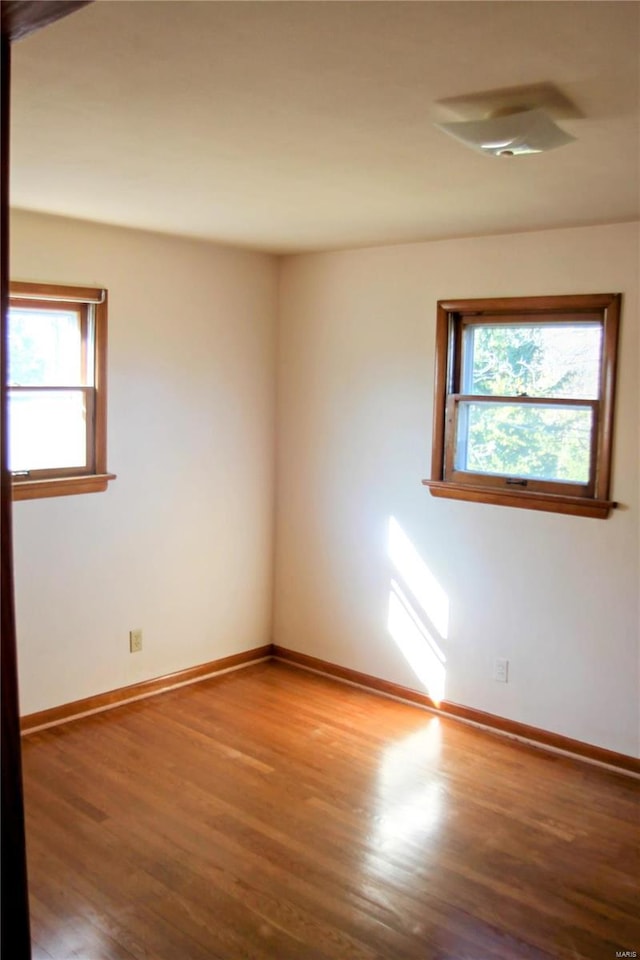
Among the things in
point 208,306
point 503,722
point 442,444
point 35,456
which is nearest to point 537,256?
point 442,444

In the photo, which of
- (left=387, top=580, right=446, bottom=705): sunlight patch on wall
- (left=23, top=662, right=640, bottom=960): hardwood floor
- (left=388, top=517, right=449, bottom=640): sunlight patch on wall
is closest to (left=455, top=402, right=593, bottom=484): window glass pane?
(left=388, top=517, right=449, bottom=640): sunlight patch on wall

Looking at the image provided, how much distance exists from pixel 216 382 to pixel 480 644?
1962 mm

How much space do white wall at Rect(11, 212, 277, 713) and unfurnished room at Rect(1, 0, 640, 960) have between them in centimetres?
2

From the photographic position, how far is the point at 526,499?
3.98 metres

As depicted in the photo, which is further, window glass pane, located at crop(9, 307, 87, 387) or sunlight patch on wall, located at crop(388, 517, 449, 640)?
sunlight patch on wall, located at crop(388, 517, 449, 640)

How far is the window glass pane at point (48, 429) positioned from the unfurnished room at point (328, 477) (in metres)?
0.02

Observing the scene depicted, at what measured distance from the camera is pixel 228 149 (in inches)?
99.6

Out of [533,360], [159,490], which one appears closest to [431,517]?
[533,360]

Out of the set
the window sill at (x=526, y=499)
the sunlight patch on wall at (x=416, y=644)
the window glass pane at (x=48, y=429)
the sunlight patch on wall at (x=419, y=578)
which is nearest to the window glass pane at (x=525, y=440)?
the window sill at (x=526, y=499)

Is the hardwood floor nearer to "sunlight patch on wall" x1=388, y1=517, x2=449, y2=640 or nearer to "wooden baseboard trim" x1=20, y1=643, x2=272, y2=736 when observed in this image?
"wooden baseboard trim" x1=20, y1=643, x2=272, y2=736

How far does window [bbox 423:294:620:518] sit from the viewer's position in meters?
3.79

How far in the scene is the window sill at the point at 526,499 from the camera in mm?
3771

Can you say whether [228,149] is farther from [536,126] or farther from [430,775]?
[430,775]

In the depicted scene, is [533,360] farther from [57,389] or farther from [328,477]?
[57,389]
